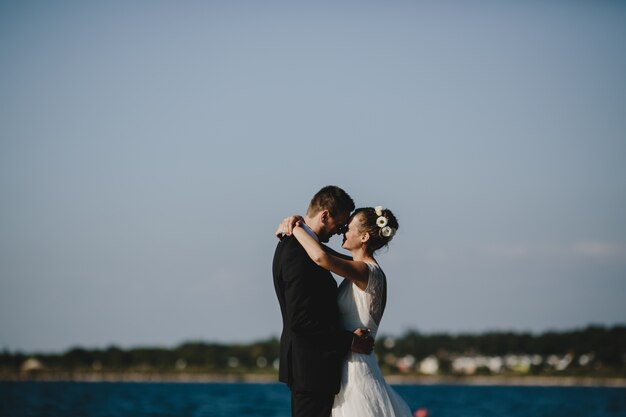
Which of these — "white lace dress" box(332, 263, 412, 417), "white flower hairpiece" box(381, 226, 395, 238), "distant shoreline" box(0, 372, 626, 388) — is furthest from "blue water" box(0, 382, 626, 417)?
"distant shoreline" box(0, 372, 626, 388)

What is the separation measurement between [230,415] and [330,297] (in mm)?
42172

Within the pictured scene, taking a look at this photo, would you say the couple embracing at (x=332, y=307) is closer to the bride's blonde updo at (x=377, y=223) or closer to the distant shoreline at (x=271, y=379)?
the bride's blonde updo at (x=377, y=223)

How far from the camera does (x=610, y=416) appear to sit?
47.1m

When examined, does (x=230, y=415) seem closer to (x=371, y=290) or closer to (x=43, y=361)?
(x=371, y=290)

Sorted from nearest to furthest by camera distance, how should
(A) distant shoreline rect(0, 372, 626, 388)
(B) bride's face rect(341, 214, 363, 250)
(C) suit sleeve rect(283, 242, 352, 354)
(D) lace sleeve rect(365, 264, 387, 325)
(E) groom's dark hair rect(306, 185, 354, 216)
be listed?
(C) suit sleeve rect(283, 242, 352, 354), (E) groom's dark hair rect(306, 185, 354, 216), (D) lace sleeve rect(365, 264, 387, 325), (B) bride's face rect(341, 214, 363, 250), (A) distant shoreline rect(0, 372, 626, 388)

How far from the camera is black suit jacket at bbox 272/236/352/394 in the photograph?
7090 millimetres

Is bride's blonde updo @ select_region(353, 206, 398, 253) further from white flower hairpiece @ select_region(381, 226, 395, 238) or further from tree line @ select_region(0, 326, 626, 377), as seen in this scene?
tree line @ select_region(0, 326, 626, 377)

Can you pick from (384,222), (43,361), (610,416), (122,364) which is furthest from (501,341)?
(384,222)

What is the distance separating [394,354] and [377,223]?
536ft

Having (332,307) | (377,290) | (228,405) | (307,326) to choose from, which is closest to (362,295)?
(377,290)

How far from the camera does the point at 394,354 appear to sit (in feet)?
553

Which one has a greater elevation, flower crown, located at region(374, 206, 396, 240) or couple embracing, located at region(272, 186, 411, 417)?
flower crown, located at region(374, 206, 396, 240)

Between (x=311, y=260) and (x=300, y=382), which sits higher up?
(x=311, y=260)

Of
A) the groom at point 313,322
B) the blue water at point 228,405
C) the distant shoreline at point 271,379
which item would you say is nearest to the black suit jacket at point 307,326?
the groom at point 313,322
